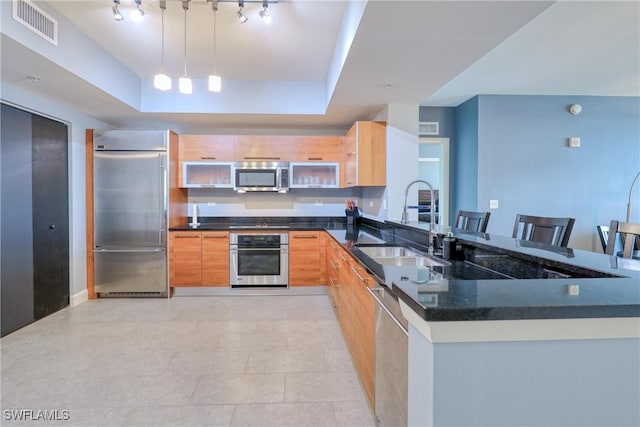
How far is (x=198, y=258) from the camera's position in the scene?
13.6 feet

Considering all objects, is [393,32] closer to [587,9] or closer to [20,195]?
[587,9]

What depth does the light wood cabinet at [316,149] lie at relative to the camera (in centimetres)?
441

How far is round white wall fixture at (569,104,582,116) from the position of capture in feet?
14.1

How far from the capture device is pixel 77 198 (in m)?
3.87

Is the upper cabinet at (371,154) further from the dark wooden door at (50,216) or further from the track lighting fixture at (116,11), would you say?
the dark wooden door at (50,216)

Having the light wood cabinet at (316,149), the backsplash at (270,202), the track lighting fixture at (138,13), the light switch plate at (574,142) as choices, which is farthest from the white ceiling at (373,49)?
the backsplash at (270,202)

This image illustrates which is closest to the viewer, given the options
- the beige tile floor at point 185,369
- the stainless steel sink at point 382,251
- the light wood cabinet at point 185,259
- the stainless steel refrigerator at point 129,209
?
the beige tile floor at point 185,369

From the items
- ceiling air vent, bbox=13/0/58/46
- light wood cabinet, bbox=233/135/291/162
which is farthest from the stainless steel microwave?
ceiling air vent, bbox=13/0/58/46

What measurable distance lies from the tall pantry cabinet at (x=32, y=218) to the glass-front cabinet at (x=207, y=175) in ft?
4.27

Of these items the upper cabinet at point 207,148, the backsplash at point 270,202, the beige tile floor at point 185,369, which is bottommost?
the beige tile floor at point 185,369

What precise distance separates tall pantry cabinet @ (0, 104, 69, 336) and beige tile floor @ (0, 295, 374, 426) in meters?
0.26

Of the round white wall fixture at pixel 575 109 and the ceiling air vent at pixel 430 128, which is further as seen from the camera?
the ceiling air vent at pixel 430 128

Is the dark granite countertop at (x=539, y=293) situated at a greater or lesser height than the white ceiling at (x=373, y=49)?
lesser

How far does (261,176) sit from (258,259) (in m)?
1.11
